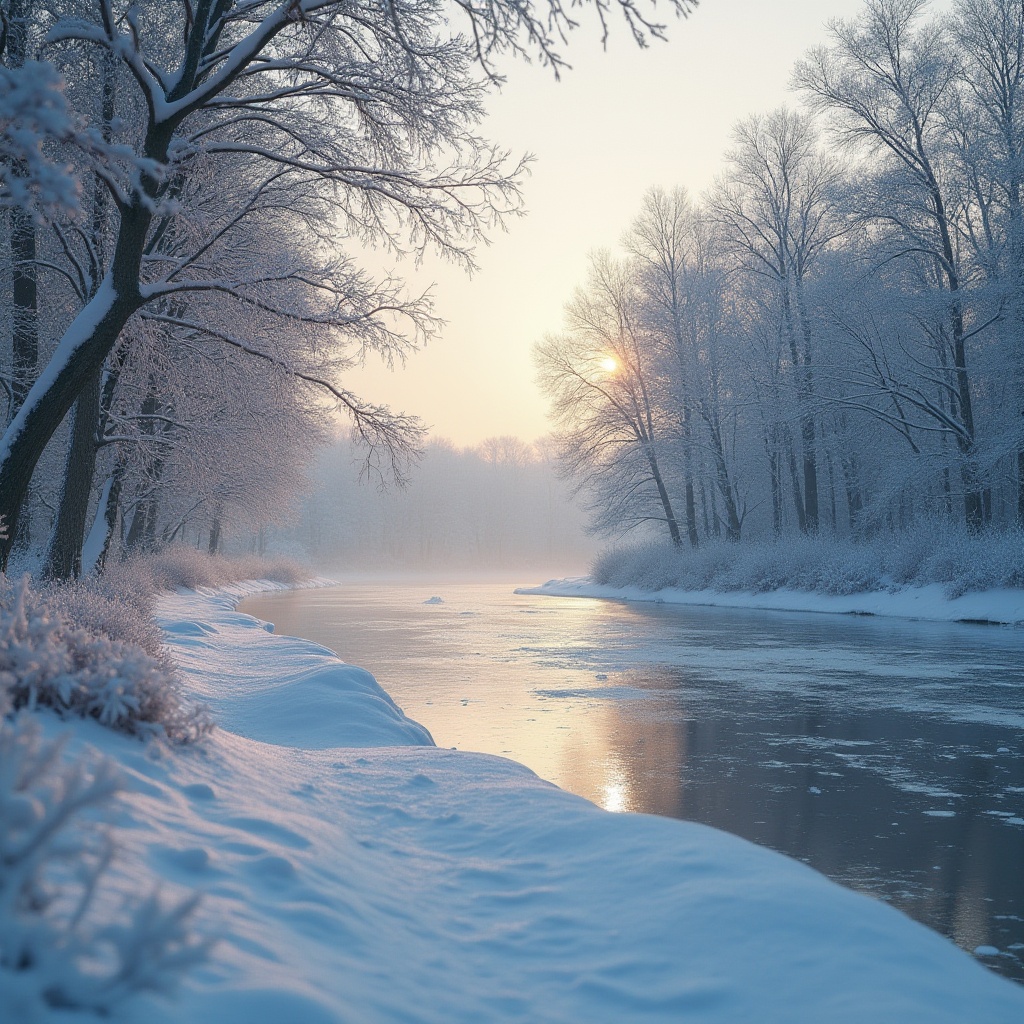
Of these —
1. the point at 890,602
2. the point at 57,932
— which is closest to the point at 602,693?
the point at 57,932

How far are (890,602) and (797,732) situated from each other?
13.5 metres

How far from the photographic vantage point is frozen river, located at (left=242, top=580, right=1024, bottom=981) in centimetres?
476

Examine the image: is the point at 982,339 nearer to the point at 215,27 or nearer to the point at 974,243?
the point at 974,243

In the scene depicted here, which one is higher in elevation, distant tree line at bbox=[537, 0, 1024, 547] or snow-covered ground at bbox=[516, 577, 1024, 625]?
distant tree line at bbox=[537, 0, 1024, 547]

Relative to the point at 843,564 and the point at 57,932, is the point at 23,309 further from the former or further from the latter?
the point at 843,564

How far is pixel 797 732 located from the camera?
8.12 metres

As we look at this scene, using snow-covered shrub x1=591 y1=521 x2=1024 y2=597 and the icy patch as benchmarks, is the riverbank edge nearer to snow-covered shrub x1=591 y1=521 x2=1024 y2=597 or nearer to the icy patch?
the icy patch

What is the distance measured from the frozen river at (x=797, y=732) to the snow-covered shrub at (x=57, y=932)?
3255 mm

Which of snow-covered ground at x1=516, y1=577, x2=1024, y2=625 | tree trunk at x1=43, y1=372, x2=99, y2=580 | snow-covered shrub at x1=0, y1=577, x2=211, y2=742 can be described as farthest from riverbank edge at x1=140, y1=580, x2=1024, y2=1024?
snow-covered ground at x1=516, y1=577, x2=1024, y2=625

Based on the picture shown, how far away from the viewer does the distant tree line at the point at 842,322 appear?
20.6 metres

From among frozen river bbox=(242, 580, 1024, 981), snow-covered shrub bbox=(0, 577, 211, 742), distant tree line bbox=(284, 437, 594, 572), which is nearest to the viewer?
snow-covered shrub bbox=(0, 577, 211, 742)

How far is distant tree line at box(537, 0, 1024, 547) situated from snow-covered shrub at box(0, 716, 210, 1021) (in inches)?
808

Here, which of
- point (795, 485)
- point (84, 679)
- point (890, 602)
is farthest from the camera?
point (795, 485)

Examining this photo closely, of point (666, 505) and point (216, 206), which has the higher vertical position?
point (216, 206)
